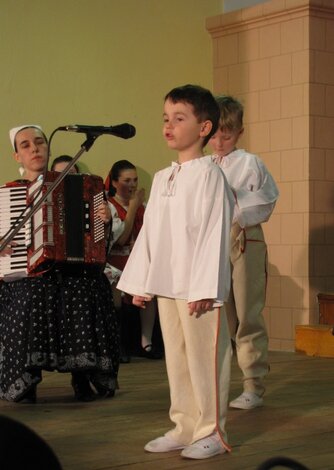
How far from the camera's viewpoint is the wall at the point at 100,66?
6.69m

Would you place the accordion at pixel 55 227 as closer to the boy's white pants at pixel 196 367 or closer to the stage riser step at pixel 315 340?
the boy's white pants at pixel 196 367

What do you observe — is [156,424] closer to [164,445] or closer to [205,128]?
[164,445]

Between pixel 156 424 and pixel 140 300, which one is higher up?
pixel 140 300

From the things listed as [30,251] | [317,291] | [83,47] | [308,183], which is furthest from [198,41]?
[30,251]

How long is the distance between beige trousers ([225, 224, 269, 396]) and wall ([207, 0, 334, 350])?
8.24 ft

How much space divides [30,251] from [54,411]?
714 millimetres

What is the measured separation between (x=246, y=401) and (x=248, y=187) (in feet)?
3.04

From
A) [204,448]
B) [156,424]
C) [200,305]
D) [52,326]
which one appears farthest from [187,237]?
[52,326]

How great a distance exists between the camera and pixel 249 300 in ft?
14.4

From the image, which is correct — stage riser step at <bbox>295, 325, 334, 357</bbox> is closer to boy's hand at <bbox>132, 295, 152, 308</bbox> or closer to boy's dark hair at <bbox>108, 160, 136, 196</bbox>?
boy's dark hair at <bbox>108, 160, 136, 196</bbox>

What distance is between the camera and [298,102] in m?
6.95

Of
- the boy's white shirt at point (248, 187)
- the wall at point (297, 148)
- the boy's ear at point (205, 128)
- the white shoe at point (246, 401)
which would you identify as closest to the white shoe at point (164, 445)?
the white shoe at point (246, 401)

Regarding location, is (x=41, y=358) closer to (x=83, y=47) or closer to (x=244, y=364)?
(x=244, y=364)

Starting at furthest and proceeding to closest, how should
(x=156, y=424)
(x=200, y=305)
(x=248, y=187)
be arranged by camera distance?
1. (x=248, y=187)
2. (x=156, y=424)
3. (x=200, y=305)
